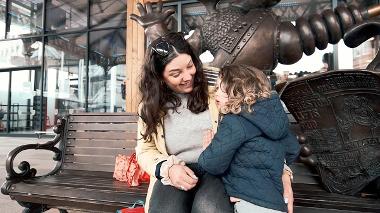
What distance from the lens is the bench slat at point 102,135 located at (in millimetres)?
2586

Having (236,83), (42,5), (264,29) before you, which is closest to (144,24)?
(264,29)

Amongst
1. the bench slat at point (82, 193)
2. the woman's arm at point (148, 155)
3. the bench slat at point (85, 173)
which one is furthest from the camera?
the bench slat at point (85, 173)

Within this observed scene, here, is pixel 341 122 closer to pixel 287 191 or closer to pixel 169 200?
pixel 287 191

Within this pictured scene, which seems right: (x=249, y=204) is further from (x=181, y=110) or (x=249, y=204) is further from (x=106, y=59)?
(x=106, y=59)

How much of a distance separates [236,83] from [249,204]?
0.43m

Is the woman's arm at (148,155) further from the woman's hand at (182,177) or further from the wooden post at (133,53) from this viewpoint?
the wooden post at (133,53)

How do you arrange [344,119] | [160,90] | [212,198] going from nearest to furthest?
[212,198], [160,90], [344,119]

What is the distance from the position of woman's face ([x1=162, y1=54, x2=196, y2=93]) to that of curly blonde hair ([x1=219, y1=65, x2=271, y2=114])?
251mm

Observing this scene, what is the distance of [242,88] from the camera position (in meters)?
1.20

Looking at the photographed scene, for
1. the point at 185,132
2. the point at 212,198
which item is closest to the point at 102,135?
the point at 185,132

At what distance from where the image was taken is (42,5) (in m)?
9.87

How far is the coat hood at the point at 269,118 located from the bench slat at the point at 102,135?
1516mm

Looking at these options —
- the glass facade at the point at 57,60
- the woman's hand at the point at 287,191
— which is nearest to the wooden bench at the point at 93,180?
the woman's hand at the point at 287,191

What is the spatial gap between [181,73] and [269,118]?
47 cm
